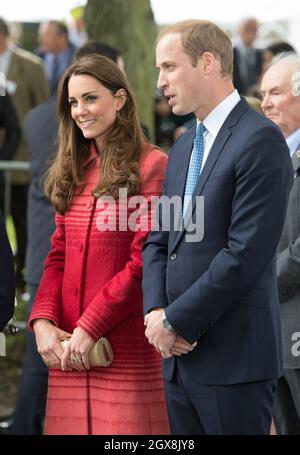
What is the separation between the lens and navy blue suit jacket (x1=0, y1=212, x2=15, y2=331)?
13.0 ft

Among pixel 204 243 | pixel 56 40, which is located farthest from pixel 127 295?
pixel 56 40

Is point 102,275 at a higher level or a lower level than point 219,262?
higher

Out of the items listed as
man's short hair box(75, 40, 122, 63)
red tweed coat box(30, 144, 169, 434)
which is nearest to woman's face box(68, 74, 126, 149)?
red tweed coat box(30, 144, 169, 434)

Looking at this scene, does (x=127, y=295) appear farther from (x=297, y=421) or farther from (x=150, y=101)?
(x=150, y=101)

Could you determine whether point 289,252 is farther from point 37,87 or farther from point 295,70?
point 37,87

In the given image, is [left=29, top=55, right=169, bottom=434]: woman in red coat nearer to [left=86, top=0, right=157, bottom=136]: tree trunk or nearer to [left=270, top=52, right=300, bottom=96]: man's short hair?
[left=270, top=52, right=300, bottom=96]: man's short hair

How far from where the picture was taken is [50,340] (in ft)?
14.5

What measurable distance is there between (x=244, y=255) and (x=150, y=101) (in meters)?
4.70

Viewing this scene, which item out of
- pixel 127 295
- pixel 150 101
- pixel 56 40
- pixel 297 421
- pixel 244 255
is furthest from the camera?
pixel 56 40

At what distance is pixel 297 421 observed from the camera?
4.93 m

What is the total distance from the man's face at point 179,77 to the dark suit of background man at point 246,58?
5969 millimetres

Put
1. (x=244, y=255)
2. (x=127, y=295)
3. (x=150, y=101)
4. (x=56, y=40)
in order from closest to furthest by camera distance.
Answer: (x=244, y=255) → (x=127, y=295) → (x=150, y=101) → (x=56, y=40)

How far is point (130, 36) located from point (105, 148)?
12.7 ft

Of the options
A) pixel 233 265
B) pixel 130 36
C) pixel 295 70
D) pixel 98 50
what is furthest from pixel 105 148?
pixel 130 36
